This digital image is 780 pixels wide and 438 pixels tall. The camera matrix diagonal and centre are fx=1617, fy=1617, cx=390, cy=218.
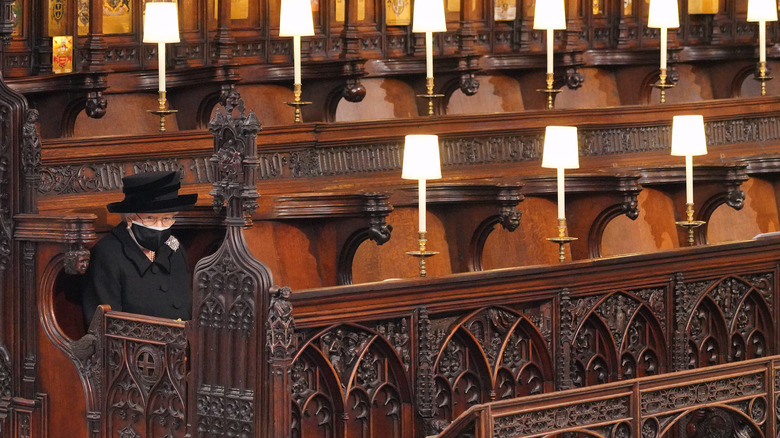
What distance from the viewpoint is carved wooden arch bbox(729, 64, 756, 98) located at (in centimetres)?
1072

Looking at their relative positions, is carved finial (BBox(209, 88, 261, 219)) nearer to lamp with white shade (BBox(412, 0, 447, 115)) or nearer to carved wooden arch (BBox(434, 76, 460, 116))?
lamp with white shade (BBox(412, 0, 447, 115))

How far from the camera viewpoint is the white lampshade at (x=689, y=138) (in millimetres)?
7922

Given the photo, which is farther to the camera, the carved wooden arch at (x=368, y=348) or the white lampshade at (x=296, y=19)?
the white lampshade at (x=296, y=19)

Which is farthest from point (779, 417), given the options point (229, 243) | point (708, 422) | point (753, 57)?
point (753, 57)

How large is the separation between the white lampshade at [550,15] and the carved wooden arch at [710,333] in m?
2.61

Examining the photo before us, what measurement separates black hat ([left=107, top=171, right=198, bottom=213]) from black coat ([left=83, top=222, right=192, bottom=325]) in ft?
0.38

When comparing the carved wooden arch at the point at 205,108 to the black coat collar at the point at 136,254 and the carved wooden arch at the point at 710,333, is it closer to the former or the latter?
the black coat collar at the point at 136,254

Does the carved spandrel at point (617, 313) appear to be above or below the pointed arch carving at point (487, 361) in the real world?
above

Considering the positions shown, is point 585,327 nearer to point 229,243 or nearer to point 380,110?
point 229,243

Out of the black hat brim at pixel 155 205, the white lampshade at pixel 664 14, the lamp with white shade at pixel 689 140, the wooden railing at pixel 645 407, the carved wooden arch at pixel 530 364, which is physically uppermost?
the white lampshade at pixel 664 14

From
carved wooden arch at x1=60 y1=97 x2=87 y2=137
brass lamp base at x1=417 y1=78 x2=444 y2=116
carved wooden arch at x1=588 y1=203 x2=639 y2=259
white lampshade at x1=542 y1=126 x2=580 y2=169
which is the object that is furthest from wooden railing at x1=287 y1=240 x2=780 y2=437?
carved wooden arch at x1=60 y1=97 x2=87 y2=137

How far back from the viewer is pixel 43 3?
8047 mm

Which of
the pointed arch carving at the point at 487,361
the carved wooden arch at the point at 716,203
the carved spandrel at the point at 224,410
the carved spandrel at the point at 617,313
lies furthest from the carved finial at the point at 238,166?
the carved wooden arch at the point at 716,203

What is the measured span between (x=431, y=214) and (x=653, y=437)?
2675 millimetres
